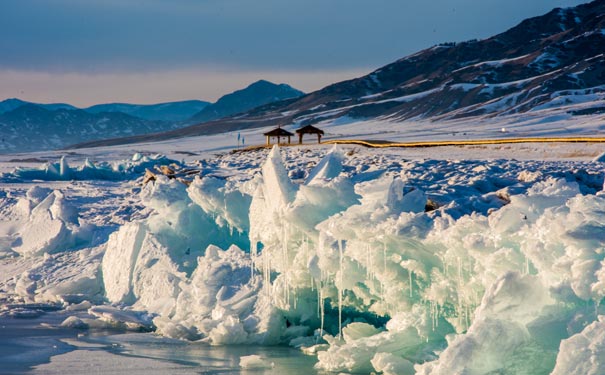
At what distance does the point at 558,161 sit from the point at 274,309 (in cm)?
1751

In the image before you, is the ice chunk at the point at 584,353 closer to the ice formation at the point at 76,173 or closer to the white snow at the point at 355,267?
the white snow at the point at 355,267

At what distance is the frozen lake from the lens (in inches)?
561

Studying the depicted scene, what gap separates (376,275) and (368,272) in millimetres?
233

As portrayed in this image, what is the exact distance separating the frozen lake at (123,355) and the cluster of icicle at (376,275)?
434mm

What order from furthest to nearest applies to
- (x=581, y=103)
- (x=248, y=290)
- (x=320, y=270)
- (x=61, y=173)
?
(x=581, y=103) → (x=61, y=173) → (x=248, y=290) → (x=320, y=270)

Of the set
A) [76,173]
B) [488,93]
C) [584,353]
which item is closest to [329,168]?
[584,353]

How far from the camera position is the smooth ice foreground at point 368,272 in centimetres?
1033

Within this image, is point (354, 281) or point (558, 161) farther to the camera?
point (558, 161)

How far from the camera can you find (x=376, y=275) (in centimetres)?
1309

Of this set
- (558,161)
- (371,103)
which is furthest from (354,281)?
(371,103)

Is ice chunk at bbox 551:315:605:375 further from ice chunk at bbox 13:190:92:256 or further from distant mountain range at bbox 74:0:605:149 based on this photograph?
distant mountain range at bbox 74:0:605:149

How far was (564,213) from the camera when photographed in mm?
10859

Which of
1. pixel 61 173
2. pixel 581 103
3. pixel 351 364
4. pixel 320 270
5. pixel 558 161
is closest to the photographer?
pixel 351 364

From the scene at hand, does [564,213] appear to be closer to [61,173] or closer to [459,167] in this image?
[459,167]
